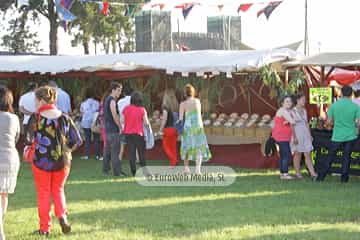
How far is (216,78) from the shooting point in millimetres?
13750

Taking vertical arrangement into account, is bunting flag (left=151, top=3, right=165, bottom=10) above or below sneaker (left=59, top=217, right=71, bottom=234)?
above

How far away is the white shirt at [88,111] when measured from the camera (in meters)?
14.4

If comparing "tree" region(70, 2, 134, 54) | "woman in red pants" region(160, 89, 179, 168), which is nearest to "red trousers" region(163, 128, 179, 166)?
"woman in red pants" region(160, 89, 179, 168)

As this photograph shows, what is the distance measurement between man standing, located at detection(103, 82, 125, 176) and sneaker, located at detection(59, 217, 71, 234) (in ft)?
13.9

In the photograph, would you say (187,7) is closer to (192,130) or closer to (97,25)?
(192,130)

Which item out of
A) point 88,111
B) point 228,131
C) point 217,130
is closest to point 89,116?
point 88,111

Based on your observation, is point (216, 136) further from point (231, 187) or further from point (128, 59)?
point (231, 187)

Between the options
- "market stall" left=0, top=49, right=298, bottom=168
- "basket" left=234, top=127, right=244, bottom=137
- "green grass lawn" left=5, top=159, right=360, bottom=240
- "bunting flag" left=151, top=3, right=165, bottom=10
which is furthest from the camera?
"bunting flag" left=151, top=3, right=165, bottom=10

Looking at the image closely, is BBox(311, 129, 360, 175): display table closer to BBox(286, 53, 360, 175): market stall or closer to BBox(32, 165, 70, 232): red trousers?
BBox(286, 53, 360, 175): market stall

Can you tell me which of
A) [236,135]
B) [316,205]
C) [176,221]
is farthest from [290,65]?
[176,221]

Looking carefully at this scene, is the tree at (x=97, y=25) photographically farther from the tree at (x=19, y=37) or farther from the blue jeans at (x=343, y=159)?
the blue jeans at (x=343, y=159)

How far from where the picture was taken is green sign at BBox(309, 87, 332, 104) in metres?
11.5

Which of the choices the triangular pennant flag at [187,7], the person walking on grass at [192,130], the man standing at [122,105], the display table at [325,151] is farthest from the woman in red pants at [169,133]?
the triangular pennant flag at [187,7]

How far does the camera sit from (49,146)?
645 centimetres
